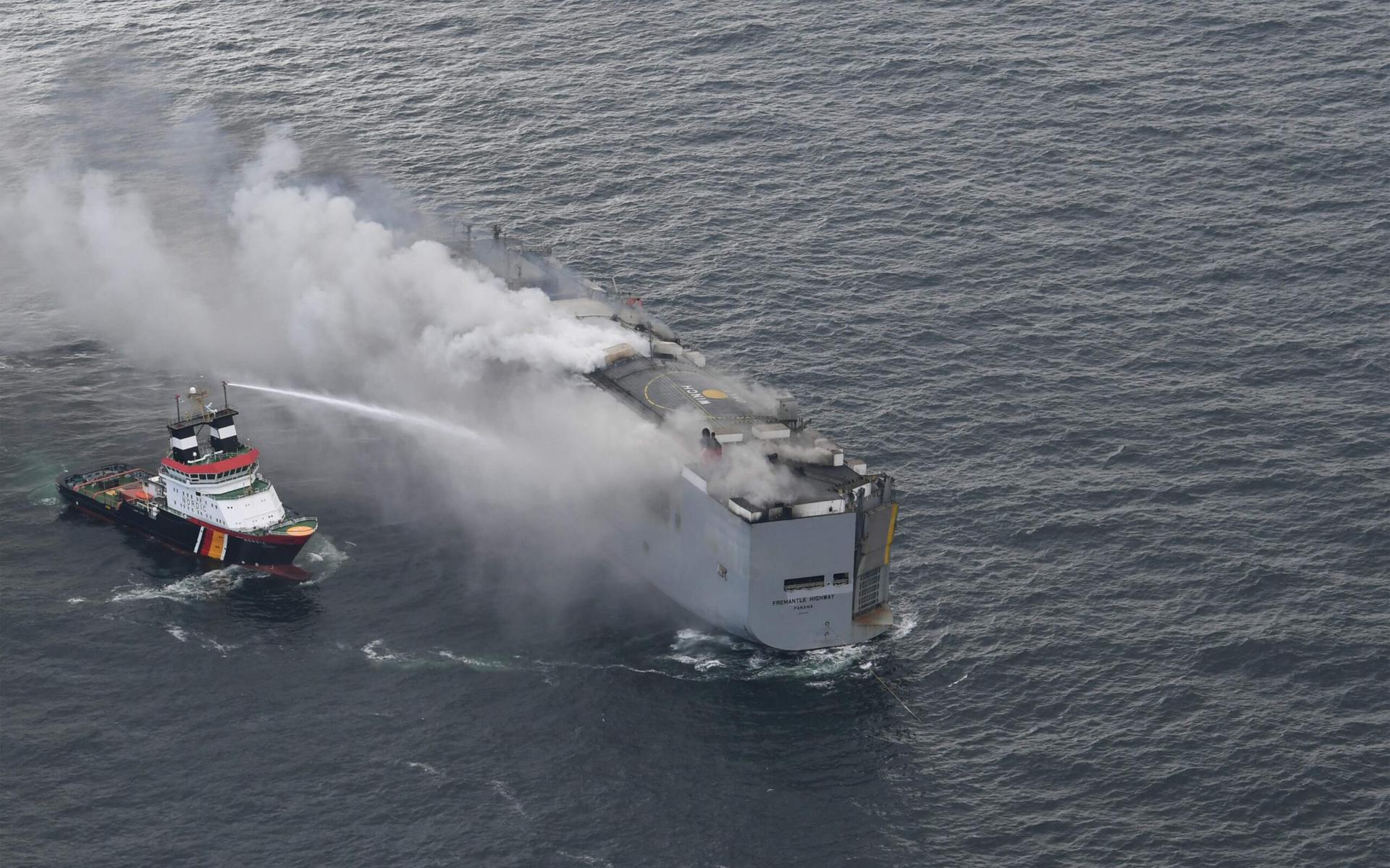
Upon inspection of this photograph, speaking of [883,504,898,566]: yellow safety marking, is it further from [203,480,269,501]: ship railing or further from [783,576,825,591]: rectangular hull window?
[203,480,269,501]: ship railing

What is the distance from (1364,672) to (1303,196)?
74.3 m

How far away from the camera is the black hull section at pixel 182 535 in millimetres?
152375

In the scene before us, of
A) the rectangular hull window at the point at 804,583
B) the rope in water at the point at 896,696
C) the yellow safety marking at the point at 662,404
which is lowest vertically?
the rope in water at the point at 896,696

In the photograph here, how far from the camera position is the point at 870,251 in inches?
7648

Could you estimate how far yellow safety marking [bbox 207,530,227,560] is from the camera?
154 m

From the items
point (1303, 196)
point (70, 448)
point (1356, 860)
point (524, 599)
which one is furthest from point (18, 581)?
point (1303, 196)

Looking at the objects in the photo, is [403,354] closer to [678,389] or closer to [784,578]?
[678,389]

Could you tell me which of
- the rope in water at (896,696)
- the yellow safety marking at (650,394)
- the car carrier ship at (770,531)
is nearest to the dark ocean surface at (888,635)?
the rope in water at (896,696)

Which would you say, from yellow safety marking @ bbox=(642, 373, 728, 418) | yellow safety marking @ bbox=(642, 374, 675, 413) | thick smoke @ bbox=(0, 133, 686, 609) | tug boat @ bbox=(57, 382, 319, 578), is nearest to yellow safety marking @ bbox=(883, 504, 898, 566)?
thick smoke @ bbox=(0, 133, 686, 609)

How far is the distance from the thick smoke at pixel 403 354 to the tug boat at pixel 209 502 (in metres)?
11.0

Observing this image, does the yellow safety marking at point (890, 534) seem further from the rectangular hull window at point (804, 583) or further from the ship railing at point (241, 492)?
the ship railing at point (241, 492)

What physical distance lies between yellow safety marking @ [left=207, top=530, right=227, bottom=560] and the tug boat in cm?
6

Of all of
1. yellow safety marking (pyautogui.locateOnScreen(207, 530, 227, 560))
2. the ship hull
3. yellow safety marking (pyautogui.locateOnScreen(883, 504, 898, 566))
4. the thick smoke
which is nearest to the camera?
the ship hull

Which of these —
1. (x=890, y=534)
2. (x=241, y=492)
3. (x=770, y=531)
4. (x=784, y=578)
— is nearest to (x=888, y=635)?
(x=890, y=534)
